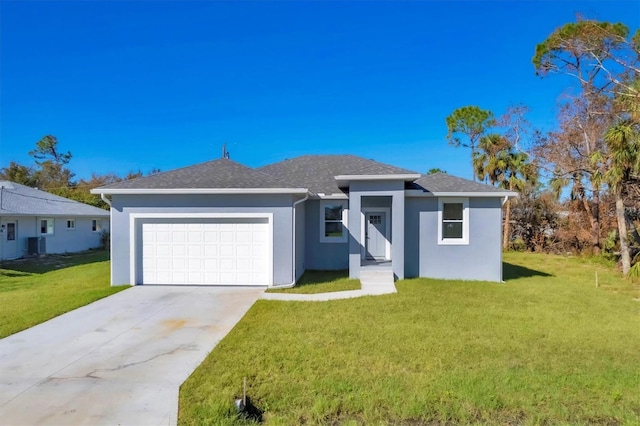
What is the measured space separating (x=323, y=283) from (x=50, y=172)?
4866cm

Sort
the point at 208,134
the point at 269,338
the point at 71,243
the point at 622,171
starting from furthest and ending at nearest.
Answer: the point at 208,134, the point at 71,243, the point at 622,171, the point at 269,338

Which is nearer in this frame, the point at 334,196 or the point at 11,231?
the point at 334,196

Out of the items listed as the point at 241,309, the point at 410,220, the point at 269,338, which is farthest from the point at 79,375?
the point at 410,220

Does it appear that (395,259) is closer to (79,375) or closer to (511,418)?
(511,418)

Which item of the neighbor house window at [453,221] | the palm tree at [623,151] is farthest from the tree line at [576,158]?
the neighbor house window at [453,221]

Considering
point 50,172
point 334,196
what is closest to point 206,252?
point 334,196

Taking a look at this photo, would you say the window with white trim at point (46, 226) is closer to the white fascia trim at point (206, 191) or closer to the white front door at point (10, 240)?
the white front door at point (10, 240)

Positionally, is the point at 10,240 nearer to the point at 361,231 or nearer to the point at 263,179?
the point at 263,179

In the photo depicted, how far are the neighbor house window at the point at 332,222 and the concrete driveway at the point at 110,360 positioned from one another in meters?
5.54

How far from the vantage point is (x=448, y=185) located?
13.1 meters

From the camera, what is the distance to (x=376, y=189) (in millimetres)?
12172

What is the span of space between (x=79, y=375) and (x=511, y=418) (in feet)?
18.3

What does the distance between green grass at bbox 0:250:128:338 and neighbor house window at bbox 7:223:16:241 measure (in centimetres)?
183

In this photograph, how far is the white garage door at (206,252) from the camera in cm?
1138
